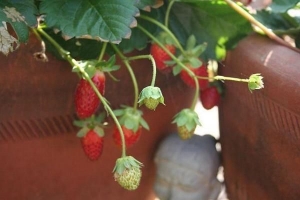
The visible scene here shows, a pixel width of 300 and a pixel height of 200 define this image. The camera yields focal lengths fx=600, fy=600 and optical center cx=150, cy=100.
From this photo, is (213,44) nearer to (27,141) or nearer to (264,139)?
(264,139)

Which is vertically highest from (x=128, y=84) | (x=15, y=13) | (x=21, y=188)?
(x=15, y=13)

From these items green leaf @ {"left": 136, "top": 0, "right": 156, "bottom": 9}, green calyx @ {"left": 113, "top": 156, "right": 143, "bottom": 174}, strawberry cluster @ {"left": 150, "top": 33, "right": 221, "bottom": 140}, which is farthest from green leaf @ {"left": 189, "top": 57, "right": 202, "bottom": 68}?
green calyx @ {"left": 113, "top": 156, "right": 143, "bottom": 174}

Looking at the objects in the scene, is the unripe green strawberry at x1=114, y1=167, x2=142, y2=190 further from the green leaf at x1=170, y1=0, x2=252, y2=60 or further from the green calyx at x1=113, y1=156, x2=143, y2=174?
the green leaf at x1=170, y1=0, x2=252, y2=60

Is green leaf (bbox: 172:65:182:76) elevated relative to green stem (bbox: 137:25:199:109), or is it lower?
lower

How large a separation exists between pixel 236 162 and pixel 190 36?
0.68 ft

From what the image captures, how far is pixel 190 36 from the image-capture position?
2.87 ft

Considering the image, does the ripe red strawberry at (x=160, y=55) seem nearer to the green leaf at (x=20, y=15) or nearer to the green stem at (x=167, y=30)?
the green stem at (x=167, y=30)

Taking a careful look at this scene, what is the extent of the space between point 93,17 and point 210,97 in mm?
294

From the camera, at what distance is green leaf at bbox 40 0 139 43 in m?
0.69

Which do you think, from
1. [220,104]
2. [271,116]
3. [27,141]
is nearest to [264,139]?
[271,116]

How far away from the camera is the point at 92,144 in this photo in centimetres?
Answer: 79

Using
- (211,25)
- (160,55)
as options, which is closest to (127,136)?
(160,55)

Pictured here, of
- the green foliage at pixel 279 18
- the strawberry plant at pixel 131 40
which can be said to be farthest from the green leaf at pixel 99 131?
the green foliage at pixel 279 18

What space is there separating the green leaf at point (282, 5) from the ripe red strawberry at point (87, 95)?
13.4 inches
